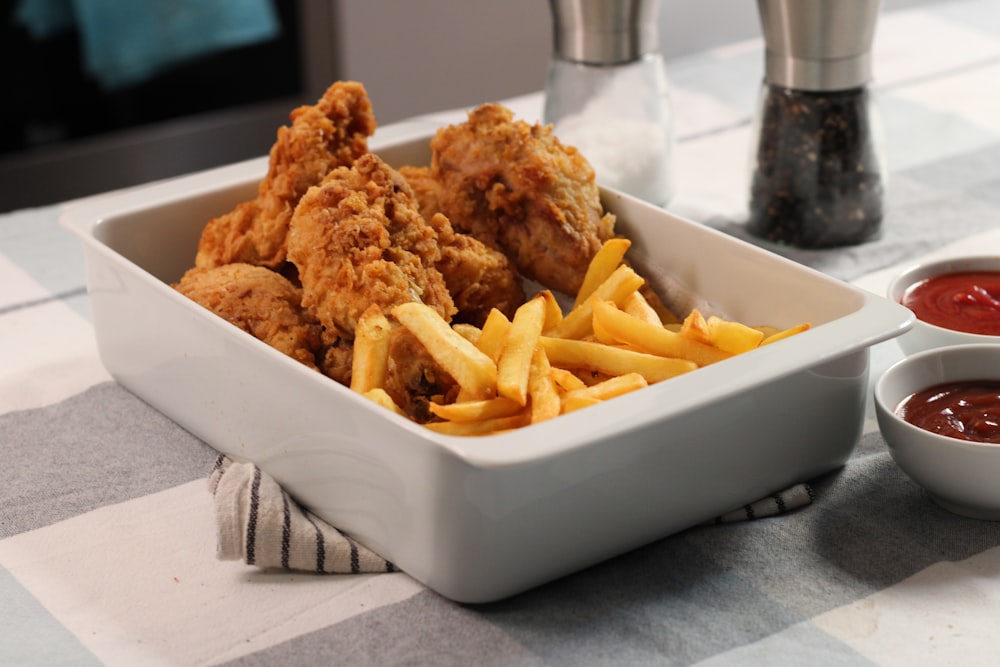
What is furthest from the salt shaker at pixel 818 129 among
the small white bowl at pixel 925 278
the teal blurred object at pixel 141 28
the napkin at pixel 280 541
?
the teal blurred object at pixel 141 28

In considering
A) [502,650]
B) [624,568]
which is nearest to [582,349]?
[624,568]

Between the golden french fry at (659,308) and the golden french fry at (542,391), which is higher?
the golden french fry at (542,391)

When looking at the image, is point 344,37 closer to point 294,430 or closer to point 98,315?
point 98,315

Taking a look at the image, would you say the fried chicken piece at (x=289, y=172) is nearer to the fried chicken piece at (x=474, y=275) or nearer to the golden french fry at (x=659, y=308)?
the fried chicken piece at (x=474, y=275)

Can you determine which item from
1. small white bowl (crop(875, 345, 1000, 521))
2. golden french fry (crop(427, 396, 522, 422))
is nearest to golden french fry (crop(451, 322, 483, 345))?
golden french fry (crop(427, 396, 522, 422))

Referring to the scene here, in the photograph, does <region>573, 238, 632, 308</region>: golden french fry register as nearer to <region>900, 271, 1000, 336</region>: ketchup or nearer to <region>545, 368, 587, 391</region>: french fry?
<region>545, 368, 587, 391</region>: french fry
